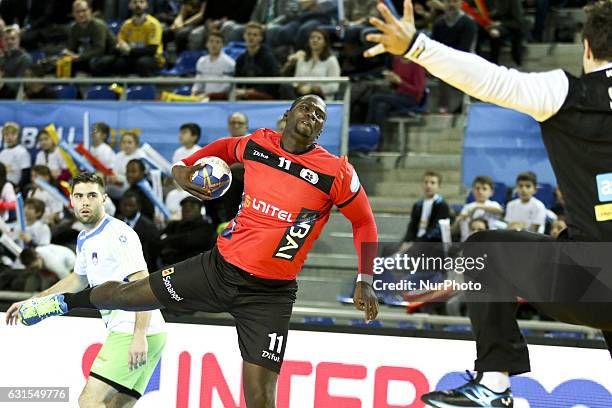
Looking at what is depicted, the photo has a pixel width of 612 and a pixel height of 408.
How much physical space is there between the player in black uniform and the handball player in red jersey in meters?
1.33

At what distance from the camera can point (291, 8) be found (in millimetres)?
13031

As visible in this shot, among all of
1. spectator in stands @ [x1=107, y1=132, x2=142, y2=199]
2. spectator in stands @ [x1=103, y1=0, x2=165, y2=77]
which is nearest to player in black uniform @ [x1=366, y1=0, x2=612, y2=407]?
spectator in stands @ [x1=107, y1=132, x2=142, y2=199]

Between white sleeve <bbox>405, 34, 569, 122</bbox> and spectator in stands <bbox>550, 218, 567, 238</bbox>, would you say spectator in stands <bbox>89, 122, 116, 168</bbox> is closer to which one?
spectator in stands <bbox>550, 218, 567, 238</bbox>

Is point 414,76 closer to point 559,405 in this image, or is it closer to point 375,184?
point 375,184

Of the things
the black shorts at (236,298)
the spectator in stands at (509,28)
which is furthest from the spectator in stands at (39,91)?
the black shorts at (236,298)

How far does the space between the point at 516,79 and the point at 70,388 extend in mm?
5195

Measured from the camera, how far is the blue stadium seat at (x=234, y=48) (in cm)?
1304

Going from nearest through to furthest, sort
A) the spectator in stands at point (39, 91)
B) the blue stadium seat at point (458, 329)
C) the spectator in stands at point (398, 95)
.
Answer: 1. the blue stadium seat at point (458, 329)
2. the spectator in stands at point (398, 95)
3. the spectator in stands at point (39, 91)

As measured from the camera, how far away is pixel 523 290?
4223mm

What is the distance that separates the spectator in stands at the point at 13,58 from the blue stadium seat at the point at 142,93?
2047mm

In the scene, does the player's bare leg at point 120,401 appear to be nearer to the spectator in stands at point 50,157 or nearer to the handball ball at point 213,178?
the handball ball at point 213,178

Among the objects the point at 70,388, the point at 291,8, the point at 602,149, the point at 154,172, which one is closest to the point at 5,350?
the point at 70,388

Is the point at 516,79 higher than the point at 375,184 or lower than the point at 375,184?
lower

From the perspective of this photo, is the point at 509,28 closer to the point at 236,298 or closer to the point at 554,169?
the point at 236,298
